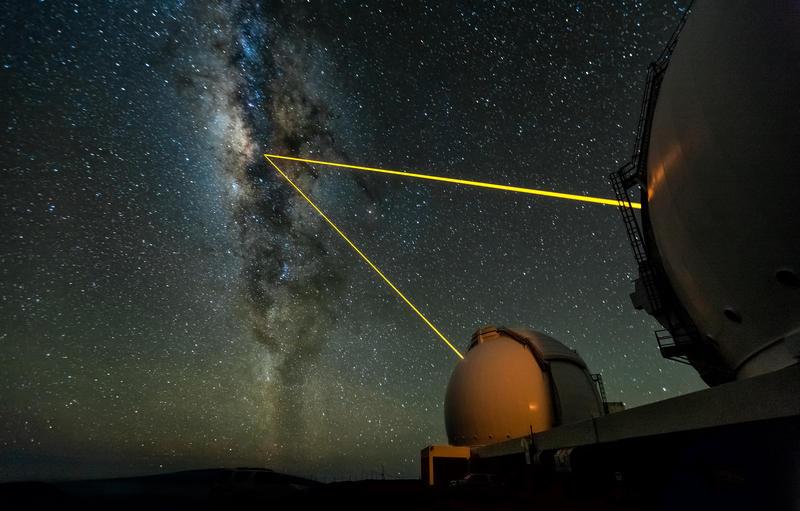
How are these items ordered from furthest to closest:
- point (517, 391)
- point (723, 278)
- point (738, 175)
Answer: point (517, 391) → point (723, 278) → point (738, 175)

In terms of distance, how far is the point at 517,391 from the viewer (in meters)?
13.7

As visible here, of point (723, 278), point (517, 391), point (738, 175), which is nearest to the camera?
point (738, 175)

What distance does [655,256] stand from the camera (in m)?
8.66

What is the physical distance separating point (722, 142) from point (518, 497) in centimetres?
706

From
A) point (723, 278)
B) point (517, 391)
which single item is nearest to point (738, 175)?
point (723, 278)

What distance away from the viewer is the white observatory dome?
13.4 metres

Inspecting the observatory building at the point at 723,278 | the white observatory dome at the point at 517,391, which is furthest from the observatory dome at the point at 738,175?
the white observatory dome at the point at 517,391

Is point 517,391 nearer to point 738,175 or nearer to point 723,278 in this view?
point 723,278

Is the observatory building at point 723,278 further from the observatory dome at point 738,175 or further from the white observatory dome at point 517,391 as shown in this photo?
the white observatory dome at point 517,391

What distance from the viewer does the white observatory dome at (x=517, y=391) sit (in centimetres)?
1340

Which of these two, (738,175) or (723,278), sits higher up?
(738,175)

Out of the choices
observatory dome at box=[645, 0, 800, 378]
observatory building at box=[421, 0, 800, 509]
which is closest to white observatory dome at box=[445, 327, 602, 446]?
observatory building at box=[421, 0, 800, 509]

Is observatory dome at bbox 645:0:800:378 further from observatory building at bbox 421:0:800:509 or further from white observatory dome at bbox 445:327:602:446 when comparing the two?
white observatory dome at bbox 445:327:602:446

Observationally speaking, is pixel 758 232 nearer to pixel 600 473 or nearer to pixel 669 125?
pixel 669 125
